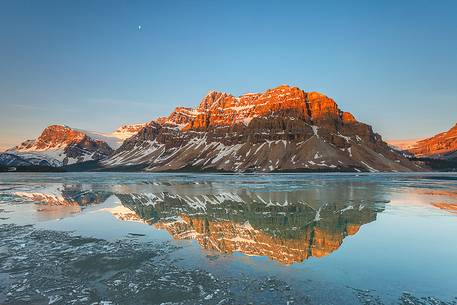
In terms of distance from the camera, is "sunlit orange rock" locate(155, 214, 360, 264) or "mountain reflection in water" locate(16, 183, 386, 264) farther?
"mountain reflection in water" locate(16, 183, 386, 264)

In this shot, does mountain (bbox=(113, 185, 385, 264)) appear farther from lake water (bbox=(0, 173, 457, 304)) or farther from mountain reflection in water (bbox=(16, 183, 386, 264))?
lake water (bbox=(0, 173, 457, 304))

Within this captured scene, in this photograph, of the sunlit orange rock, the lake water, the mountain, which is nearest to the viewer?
the lake water

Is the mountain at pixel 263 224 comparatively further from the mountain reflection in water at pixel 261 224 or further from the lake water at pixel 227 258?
the lake water at pixel 227 258

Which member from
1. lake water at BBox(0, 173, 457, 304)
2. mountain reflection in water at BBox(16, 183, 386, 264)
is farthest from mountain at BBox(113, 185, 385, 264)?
lake water at BBox(0, 173, 457, 304)

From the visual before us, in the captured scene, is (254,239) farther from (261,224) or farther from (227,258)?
(261,224)

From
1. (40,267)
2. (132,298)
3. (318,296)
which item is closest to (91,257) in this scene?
(40,267)

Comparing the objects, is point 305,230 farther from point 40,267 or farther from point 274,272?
point 40,267

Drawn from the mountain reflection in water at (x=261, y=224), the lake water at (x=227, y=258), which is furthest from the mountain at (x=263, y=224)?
the lake water at (x=227, y=258)

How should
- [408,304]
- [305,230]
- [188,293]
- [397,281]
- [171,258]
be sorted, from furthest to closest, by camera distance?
[305,230]
[171,258]
[397,281]
[188,293]
[408,304]

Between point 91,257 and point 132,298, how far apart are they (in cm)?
714

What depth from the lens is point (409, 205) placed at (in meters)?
45.8

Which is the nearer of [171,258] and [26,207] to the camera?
[171,258]

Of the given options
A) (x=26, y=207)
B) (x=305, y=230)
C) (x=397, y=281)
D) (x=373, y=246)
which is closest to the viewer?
(x=397, y=281)

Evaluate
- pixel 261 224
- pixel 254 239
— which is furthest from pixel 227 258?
pixel 261 224
